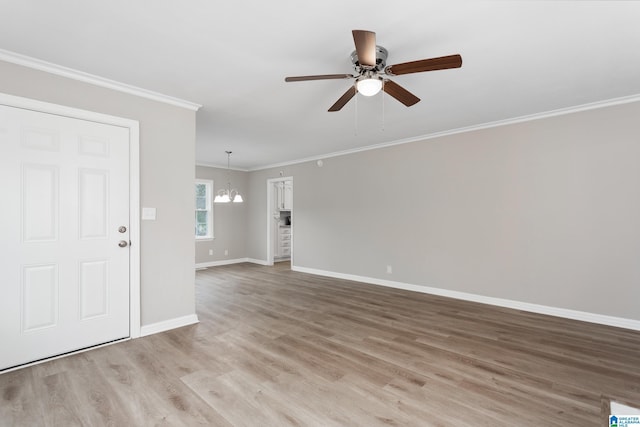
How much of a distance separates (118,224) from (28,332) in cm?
112

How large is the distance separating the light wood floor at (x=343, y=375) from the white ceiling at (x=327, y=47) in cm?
234

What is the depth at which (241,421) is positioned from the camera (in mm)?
1890

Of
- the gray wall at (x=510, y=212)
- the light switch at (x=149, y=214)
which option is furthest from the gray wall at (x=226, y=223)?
the light switch at (x=149, y=214)

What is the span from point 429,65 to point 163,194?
2955mm

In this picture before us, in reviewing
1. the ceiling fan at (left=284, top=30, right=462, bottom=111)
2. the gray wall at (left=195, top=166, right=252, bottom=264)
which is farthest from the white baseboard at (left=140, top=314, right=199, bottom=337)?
the gray wall at (left=195, top=166, right=252, bottom=264)

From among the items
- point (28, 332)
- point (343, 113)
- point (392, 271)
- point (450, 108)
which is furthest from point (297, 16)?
point (392, 271)

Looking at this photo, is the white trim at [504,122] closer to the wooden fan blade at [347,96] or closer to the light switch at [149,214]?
the wooden fan blade at [347,96]

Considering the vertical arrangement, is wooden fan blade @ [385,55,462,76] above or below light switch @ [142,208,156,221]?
above

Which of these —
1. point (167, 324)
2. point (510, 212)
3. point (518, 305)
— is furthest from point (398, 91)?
point (518, 305)

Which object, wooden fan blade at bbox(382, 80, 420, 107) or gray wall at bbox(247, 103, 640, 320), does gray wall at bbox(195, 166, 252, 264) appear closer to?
gray wall at bbox(247, 103, 640, 320)

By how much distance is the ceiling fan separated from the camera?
74.9 inches

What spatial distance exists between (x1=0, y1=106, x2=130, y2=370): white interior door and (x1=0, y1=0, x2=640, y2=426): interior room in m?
0.02

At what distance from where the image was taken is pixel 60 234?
2736 millimetres

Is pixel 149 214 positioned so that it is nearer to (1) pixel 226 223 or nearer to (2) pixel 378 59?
(2) pixel 378 59
